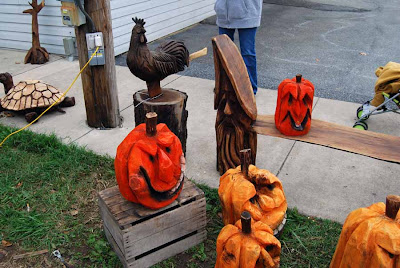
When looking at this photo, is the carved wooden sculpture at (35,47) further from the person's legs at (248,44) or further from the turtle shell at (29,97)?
the person's legs at (248,44)

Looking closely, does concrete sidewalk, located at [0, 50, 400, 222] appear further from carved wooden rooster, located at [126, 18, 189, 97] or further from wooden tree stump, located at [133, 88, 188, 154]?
carved wooden rooster, located at [126, 18, 189, 97]

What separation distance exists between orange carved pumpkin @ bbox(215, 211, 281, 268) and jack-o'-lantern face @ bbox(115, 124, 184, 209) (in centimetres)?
53

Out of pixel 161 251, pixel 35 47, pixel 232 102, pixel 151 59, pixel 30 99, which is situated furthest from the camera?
pixel 35 47

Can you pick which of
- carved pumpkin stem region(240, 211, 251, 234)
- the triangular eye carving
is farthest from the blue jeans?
carved pumpkin stem region(240, 211, 251, 234)

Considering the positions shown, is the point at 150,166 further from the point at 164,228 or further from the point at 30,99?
the point at 30,99

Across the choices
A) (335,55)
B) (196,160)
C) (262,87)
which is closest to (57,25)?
(262,87)

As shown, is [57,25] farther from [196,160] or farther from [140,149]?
[140,149]

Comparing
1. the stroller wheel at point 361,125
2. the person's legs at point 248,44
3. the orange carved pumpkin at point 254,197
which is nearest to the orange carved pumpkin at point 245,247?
the orange carved pumpkin at point 254,197

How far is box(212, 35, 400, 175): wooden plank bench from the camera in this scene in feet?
10.2

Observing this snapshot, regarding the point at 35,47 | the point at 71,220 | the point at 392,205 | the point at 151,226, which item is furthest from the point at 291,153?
the point at 35,47

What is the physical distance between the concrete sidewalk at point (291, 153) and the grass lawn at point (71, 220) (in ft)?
0.91

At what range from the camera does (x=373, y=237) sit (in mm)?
2031

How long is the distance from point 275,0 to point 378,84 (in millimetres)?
9806

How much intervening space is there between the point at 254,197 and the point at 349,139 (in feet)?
3.47
